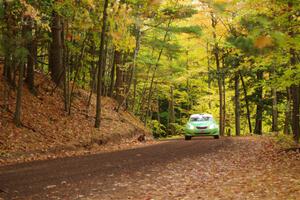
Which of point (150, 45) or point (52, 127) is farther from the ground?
point (150, 45)

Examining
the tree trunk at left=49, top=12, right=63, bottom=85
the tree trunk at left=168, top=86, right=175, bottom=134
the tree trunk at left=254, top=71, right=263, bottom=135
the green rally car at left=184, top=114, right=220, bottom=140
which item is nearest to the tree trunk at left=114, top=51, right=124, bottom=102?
the tree trunk at left=49, top=12, right=63, bottom=85

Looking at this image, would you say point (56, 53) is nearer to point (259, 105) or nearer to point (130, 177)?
point (130, 177)

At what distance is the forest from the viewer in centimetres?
1292

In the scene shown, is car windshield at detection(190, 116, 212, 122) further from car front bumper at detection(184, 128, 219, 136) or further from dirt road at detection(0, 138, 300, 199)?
dirt road at detection(0, 138, 300, 199)

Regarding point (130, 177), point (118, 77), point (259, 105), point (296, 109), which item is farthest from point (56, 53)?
point (259, 105)

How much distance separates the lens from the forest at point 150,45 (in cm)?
1292

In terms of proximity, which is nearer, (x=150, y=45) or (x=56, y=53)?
(x=56, y=53)

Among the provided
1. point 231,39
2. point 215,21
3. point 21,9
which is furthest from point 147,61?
point 231,39

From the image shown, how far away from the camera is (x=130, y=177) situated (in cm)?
1010

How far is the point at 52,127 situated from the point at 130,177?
29.4 ft

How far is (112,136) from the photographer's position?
20906 millimetres

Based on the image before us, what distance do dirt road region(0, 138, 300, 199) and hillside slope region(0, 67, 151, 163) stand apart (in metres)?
2.98

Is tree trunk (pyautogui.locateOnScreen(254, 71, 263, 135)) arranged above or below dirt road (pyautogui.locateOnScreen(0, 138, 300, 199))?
above

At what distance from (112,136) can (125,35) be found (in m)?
5.28
